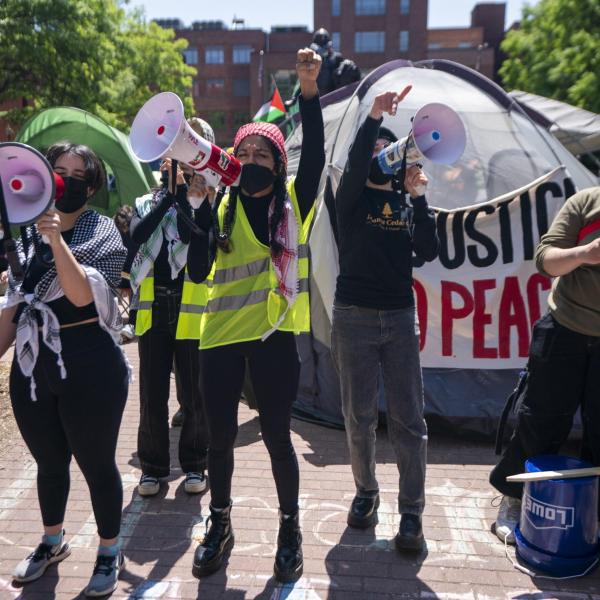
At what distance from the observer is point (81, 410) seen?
246cm

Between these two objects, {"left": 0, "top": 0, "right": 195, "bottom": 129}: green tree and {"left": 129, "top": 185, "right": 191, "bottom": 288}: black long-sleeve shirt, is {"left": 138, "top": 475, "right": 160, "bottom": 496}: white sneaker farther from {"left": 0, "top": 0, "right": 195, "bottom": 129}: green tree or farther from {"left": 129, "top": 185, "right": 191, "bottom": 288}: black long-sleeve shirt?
{"left": 0, "top": 0, "right": 195, "bottom": 129}: green tree

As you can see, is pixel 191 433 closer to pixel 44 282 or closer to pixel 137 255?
pixel 137 255

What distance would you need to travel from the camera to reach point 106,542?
267cm

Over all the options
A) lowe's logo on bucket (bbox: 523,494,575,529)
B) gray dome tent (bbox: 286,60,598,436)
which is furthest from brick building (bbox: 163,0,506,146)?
lowe's logo on bucket (bbox: 523,494,575,529)

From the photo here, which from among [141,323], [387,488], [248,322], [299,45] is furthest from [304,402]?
[299,45]

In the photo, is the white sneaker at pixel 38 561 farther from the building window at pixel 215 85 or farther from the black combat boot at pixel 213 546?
the building window at pixel 215 85

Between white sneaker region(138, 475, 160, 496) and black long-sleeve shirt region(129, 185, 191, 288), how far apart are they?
1133 millimetres

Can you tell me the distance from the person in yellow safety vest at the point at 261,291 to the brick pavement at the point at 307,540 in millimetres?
156

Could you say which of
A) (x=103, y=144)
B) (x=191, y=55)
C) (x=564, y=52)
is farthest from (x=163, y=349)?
(x=191, y=55)

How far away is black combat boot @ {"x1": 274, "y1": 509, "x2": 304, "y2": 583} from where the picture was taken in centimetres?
274

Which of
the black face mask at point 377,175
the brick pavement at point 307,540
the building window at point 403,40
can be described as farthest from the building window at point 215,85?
the black face mask at point 377,175

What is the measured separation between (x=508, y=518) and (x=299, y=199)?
6.45 ft

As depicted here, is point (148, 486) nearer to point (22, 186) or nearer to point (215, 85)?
point (22, 186)

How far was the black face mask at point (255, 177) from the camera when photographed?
8.45ft
